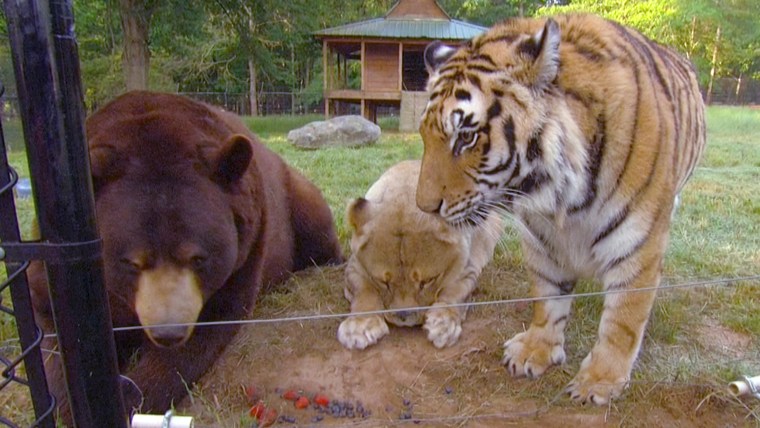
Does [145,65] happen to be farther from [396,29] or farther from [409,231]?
[409,231]

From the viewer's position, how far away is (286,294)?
3.81 m

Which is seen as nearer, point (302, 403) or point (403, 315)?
point (302, 403)

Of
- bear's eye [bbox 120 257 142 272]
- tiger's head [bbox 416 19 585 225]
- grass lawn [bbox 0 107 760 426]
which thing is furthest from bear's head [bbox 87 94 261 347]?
tiger's head [bbox 416 19 585 225]

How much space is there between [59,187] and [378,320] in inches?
82.2

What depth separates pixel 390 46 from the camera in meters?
20.1

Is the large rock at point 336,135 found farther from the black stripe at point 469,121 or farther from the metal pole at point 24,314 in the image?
the metal pole at point 24,314

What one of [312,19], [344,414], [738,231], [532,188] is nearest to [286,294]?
[344,414]

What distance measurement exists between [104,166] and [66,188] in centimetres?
102

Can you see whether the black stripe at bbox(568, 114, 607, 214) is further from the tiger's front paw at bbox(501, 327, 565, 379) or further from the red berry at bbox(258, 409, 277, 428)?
the red berry at bbox(258, 409, 277, 428)

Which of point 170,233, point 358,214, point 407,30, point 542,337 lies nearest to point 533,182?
point 542,337

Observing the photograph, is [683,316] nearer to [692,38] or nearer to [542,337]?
[542,337]

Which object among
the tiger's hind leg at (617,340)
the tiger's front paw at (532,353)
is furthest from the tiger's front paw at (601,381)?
the tiger's front paw at (532,353)

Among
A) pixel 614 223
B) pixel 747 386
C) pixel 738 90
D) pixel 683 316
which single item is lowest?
pixel 738 90

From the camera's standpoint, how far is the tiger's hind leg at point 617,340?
2.67 m
